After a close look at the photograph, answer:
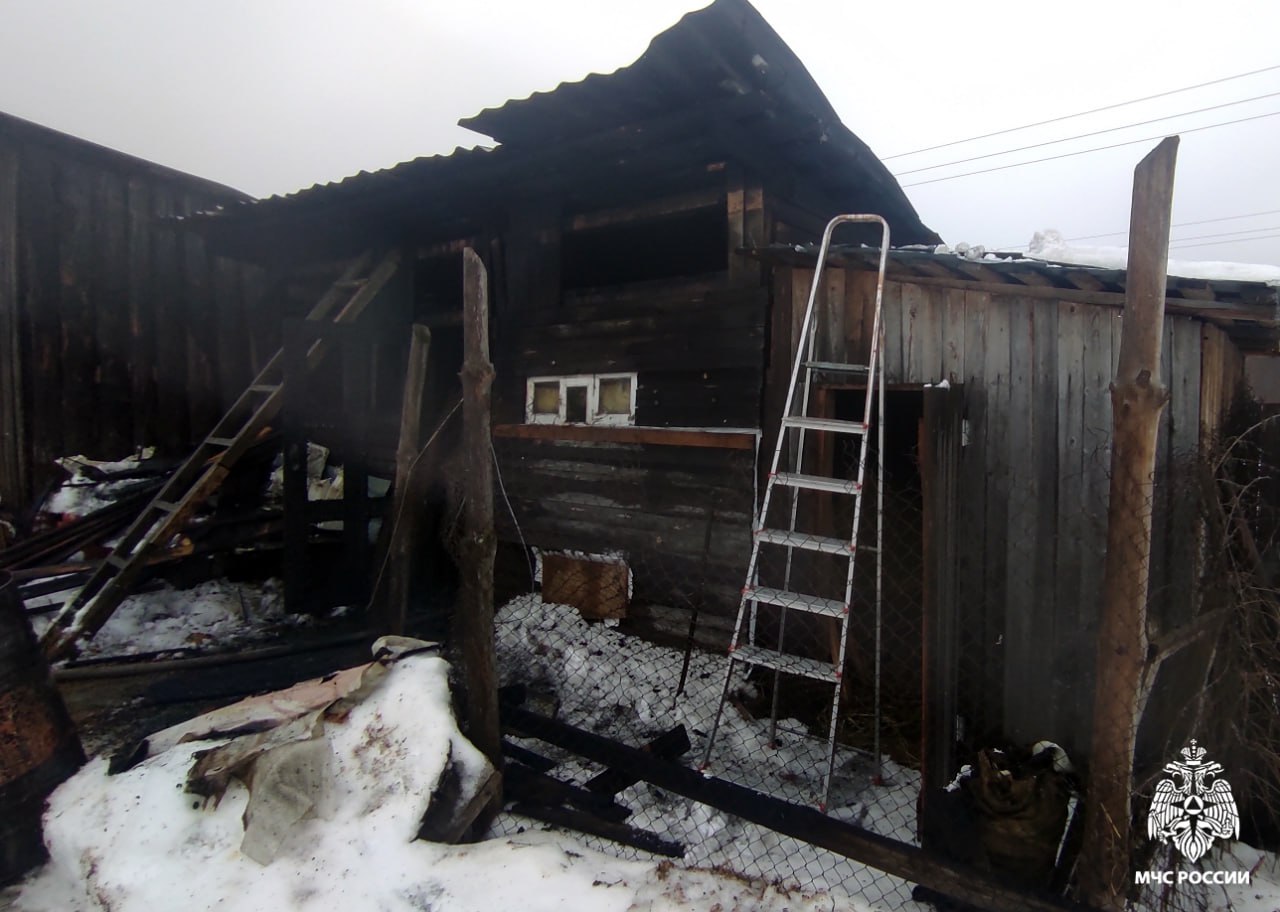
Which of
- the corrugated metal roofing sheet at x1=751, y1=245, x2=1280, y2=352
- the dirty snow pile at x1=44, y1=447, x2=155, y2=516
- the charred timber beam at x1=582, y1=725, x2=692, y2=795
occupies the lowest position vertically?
the charred timber beam at x1=582, y1=725, x2=692, y2=795

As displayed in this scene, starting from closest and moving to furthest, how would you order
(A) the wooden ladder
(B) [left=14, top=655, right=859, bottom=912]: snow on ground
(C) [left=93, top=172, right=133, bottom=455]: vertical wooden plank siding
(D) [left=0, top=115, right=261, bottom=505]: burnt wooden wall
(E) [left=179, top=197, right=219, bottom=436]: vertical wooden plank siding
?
(B) [left=14, top=655, right=859, bottom=912]: snow on ground
(A) the wooden ladder
(D) [left=0, top=115, right=261, bottom=505]: burnt wooden wall
(C) [left=93, top=172, right=133, bottom=455]: vertical wooden plank siding
(E) [left=179, top=197, right=219, bottom=436]: vertical wooden plank siding

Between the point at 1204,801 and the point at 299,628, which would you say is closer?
the point at 1204,801

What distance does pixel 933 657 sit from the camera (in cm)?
291

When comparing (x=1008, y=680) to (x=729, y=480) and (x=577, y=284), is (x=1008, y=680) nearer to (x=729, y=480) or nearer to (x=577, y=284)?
(x=729, y=480)

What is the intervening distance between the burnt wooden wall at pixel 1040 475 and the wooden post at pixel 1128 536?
139 centimetres

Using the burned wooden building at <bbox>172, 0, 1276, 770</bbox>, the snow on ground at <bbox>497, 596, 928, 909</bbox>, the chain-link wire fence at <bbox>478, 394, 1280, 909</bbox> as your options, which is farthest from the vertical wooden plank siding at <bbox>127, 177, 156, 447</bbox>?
the chain-link wire fence at <bbox>478, 394, 1280, 909</bbox>

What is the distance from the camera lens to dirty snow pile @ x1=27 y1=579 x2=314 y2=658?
5.69 meters

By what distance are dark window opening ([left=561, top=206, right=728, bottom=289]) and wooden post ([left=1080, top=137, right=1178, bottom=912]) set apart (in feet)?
11.2

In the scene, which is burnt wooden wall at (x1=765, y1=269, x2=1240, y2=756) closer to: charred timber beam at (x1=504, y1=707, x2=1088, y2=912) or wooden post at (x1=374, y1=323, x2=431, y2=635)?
charred timber beam at (x1=504, y1=707, x2=1088, y2=912)

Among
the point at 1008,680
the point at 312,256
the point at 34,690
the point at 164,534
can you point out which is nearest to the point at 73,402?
the point at 312,256

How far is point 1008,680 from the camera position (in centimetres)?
380

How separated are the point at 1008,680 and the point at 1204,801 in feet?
3.36

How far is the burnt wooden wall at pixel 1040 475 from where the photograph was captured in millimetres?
3545

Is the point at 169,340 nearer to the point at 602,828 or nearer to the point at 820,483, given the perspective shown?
the point at 602,828
